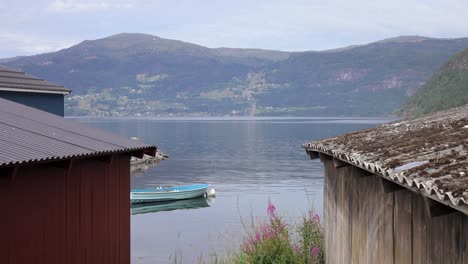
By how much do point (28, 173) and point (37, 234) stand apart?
92cm

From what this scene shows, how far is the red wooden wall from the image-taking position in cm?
953

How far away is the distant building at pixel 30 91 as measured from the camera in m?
19.9

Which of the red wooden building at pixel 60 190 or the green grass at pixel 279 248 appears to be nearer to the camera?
the red wooden building at pixel 60 190

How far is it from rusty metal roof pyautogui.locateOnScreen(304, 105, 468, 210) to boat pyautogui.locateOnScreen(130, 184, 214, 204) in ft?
121

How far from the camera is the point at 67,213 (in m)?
11.2

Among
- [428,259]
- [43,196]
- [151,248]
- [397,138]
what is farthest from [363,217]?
[151,248]

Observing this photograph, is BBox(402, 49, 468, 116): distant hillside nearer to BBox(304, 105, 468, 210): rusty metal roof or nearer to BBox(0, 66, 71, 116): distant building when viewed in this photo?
BBox(0, 66, 71, 116): distant building

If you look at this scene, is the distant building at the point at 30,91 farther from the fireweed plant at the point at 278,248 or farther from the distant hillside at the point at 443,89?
the distant hillside at the point at 443,89

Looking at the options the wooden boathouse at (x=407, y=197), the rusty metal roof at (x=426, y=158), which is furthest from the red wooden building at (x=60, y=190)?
the rusty metal roof at (x=426, y=158)

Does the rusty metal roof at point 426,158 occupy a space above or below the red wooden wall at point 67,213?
above

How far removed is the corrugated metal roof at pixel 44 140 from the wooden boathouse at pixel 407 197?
3.71 metres

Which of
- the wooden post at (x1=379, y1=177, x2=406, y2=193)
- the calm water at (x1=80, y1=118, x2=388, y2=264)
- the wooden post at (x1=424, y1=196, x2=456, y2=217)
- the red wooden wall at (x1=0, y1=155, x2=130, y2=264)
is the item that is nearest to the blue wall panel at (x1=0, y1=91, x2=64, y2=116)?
the calm water at (x1=80, y1=118, x2=388, y2=264)

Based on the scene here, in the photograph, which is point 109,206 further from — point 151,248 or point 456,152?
point 151,248

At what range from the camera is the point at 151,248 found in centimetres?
2995
